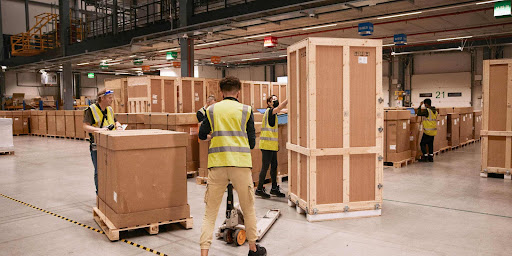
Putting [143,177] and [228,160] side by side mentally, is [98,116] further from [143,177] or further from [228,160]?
[228,160]

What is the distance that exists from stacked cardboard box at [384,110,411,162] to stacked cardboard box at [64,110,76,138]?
16366 millimetres

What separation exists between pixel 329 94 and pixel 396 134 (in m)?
5.62

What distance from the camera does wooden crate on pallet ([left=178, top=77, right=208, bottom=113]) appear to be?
12.0 metres

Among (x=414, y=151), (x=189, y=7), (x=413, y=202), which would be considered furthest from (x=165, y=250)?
(x=189, y=7)

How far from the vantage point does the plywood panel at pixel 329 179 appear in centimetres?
560

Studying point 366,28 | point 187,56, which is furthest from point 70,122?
point 366,28

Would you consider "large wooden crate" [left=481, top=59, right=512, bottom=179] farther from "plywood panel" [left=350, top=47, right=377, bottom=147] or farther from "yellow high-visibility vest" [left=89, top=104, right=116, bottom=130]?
"yellow high-visibility vest" [left=89, top=104, right=116, bottom=130]

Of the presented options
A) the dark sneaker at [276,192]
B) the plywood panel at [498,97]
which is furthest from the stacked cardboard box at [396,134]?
the dark sneaker at [276,192]

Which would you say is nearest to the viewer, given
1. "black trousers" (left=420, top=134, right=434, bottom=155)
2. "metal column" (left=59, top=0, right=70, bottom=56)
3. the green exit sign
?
the green exit sign

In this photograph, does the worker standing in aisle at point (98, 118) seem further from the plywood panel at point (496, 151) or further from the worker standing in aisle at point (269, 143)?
the plywood panel at point (496, 151)

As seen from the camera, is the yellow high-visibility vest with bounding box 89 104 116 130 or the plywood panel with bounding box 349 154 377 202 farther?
the yellow high-visibility vest with bounding box 89 104 116 130

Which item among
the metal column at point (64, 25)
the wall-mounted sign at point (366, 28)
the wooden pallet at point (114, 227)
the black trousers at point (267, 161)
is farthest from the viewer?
the metal column at point (64, 25)

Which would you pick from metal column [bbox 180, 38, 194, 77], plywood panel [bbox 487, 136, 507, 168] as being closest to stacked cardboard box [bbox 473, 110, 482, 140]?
plywood panel [bbox 487, 136, 507, 168]

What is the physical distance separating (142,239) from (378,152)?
360cm
